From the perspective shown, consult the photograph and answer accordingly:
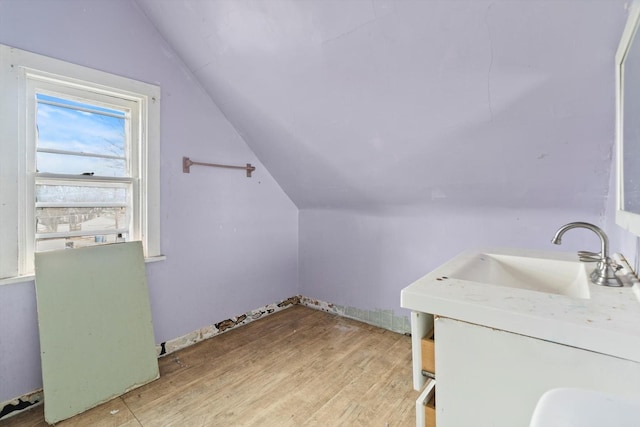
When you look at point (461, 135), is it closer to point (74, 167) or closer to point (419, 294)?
point (419, 294)

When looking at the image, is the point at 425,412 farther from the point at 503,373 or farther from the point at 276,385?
the point at 276,385

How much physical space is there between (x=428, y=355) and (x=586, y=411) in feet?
1.73

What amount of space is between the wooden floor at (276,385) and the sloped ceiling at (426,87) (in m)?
1.28

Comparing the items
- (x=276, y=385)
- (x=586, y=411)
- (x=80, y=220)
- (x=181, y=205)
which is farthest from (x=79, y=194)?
(x=586, y=411)

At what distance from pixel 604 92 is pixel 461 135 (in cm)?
63

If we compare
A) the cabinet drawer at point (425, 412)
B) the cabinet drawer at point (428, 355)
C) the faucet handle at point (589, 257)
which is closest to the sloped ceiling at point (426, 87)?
the faucet handle at point (589, 257)

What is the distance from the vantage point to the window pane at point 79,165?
6.12ft

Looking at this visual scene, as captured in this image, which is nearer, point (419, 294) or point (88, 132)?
point (419, 294)

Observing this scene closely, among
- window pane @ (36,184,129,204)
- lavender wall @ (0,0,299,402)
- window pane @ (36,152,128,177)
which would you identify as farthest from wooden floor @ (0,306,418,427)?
window pane @ (36,152,128,177)

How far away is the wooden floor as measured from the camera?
1.72 m

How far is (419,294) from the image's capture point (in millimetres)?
979

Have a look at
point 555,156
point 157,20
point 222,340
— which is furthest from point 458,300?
point 157,20

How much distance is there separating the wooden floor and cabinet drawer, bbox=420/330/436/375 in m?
0.94

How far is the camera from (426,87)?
1.72 metres
